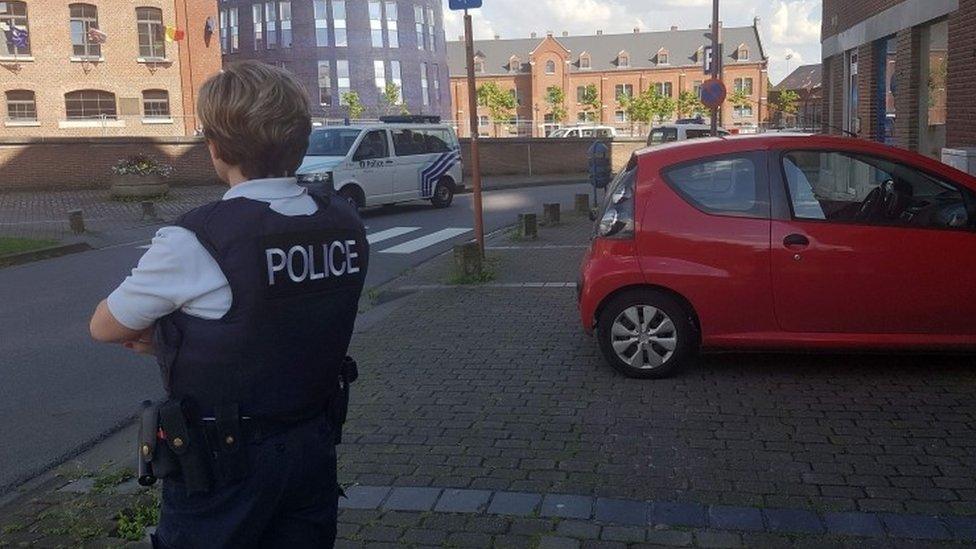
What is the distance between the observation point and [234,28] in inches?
2726

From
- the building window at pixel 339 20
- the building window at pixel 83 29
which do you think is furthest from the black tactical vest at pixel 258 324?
the building window at pixel 339 20

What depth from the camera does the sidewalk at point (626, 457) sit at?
3.98m

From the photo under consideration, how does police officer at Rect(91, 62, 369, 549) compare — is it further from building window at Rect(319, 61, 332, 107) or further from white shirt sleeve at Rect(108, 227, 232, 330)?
building window at Rect(319, 61, 332, 107)

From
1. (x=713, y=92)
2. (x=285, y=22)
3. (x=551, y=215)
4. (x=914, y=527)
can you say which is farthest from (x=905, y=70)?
(x=285, y=22)

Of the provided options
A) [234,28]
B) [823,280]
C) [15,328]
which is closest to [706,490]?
[823,280]

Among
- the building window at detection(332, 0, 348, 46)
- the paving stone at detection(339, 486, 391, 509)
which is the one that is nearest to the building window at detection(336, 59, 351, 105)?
the building window at detection(332, 0, 348, 46)

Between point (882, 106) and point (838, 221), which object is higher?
point (882, 106)

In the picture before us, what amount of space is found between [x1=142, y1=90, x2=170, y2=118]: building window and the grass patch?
31.5 meters

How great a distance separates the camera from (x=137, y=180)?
24.5m

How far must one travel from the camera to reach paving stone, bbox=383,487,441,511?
4.27m

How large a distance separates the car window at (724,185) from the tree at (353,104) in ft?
197

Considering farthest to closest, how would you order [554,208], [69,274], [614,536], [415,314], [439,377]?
[554,208] → [69,274] → [415,314] → [439,377] → [614,536]

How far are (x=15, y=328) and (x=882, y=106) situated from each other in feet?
49.0

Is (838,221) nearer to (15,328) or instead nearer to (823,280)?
(823,280)
